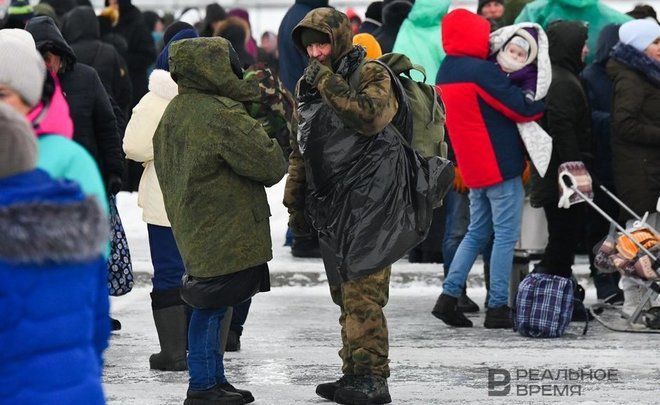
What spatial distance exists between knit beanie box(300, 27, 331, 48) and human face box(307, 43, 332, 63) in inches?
0.6

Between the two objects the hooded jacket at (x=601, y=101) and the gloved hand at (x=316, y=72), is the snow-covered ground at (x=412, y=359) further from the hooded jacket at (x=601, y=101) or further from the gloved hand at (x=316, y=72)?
the gloved hand at (x=316, y=72)

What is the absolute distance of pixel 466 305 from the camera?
1032 cm

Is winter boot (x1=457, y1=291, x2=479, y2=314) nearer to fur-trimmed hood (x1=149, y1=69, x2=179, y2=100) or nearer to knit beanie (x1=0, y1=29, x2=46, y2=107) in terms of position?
fur-trimmed hood (x1=149, y1=69, x2=179, y2=100)

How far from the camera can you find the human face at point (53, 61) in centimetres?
802

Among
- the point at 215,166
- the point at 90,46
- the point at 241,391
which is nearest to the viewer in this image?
the point at 215,166

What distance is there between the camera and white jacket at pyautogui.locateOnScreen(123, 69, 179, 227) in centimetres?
794

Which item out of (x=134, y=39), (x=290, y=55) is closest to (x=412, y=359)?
(x=290, y=55)

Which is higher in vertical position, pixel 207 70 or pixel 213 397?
pixel 207 70

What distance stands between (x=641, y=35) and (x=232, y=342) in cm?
332

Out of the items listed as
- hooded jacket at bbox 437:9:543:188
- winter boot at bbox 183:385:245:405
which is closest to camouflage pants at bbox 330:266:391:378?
winter boot at bbox 183:385:245:405

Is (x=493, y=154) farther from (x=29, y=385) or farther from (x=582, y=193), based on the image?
(x=29, y=385)

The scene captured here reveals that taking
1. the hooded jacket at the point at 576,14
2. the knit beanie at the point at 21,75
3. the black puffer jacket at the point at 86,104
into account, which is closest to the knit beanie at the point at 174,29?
the black puffer jacket at the point at 86,104

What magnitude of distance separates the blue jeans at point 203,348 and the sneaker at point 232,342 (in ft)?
4.95

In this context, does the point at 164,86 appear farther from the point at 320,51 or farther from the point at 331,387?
the point at 331,387
